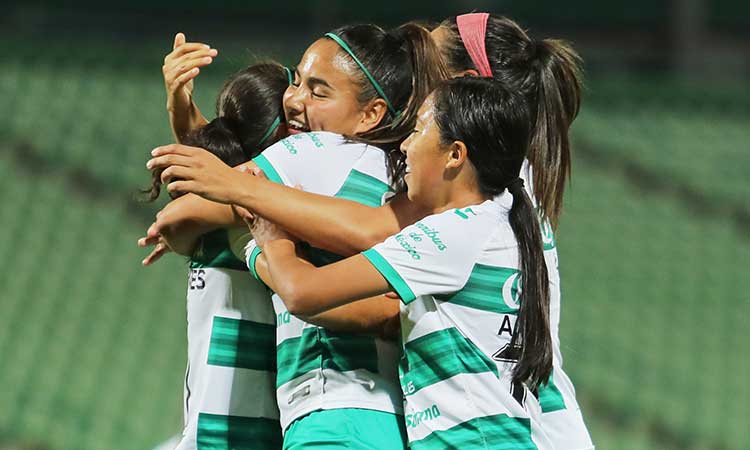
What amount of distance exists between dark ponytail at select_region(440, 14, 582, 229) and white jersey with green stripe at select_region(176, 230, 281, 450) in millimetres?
627

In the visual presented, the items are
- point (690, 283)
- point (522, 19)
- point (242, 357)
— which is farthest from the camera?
point (522, 19)

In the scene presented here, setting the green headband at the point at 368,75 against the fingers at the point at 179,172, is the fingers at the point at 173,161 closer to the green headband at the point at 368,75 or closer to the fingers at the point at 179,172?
the fingers at the point at 179,172

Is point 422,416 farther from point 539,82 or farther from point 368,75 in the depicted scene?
point 539,82

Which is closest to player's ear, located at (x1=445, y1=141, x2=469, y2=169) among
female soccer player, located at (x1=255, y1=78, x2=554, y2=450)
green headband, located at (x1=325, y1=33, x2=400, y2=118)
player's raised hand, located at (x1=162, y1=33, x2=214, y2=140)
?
female soccer player, located at (x1=255, y1=78, x2=554, y2=450)

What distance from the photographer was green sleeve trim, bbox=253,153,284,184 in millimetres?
2121

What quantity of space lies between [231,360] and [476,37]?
86cm

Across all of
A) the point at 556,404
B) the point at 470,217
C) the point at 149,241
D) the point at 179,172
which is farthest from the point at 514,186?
the point at 149,241

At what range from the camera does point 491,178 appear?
203 centimetres

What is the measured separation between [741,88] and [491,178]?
7.45m

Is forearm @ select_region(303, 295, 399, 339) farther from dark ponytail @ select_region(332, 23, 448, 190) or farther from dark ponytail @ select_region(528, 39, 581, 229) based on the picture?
dark ponytail @ select_region(528, 39, 581, 229)

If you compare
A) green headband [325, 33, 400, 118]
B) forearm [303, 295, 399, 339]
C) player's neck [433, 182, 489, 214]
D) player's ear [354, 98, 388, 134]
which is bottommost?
forearm [303, 295, 399, 339]

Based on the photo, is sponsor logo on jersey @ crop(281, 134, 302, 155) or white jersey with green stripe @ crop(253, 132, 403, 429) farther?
sponsor logo on jersey @ crop(281, 134, 302, 155)

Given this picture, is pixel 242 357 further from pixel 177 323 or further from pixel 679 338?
pixel 679 338

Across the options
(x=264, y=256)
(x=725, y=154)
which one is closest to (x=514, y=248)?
(x=264, y=256)
